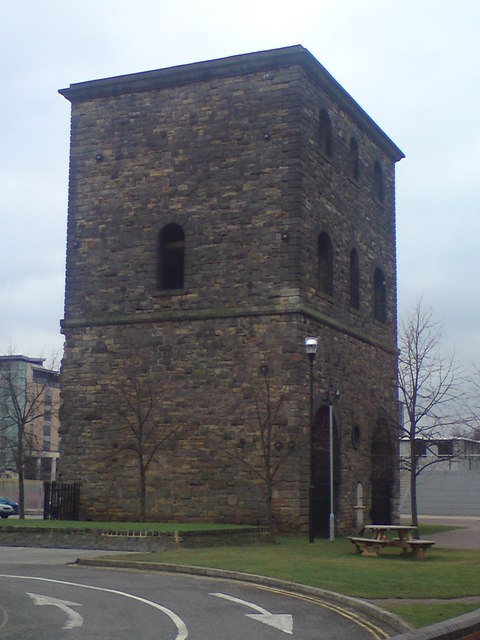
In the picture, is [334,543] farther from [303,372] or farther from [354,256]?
[354,256]

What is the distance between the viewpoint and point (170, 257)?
106 feet

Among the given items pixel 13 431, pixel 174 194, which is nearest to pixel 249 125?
pixel 174 194

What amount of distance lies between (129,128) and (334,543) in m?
15.3

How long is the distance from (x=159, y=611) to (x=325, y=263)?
2076 cm

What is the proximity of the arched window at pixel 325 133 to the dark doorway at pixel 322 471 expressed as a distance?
8808 mm

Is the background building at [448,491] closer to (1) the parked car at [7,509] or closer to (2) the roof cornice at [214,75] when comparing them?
(1) the parked car at [7,509]

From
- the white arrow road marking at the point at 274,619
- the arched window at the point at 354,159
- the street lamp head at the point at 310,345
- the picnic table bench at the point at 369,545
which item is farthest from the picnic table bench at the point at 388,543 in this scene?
the arched window at the point at 354,159

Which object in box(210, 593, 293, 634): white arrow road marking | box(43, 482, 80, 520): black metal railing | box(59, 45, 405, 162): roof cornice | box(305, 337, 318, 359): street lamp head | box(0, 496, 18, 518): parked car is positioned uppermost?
box(59, 45, 405, 162): roof cornice

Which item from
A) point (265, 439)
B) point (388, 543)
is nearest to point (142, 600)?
point (388, 543)

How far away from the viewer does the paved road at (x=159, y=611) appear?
11.3m

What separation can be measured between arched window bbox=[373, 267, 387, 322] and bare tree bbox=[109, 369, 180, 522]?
1105 centimetres

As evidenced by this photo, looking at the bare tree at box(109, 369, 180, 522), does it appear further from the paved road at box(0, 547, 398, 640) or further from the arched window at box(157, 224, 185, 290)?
the paved road at box(0, 547, 398, 640)

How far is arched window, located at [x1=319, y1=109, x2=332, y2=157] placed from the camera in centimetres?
3284

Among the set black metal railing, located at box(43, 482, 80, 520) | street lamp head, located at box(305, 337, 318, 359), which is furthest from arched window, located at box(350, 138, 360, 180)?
black metal railing, located at box(43, 482, 80, 520)
